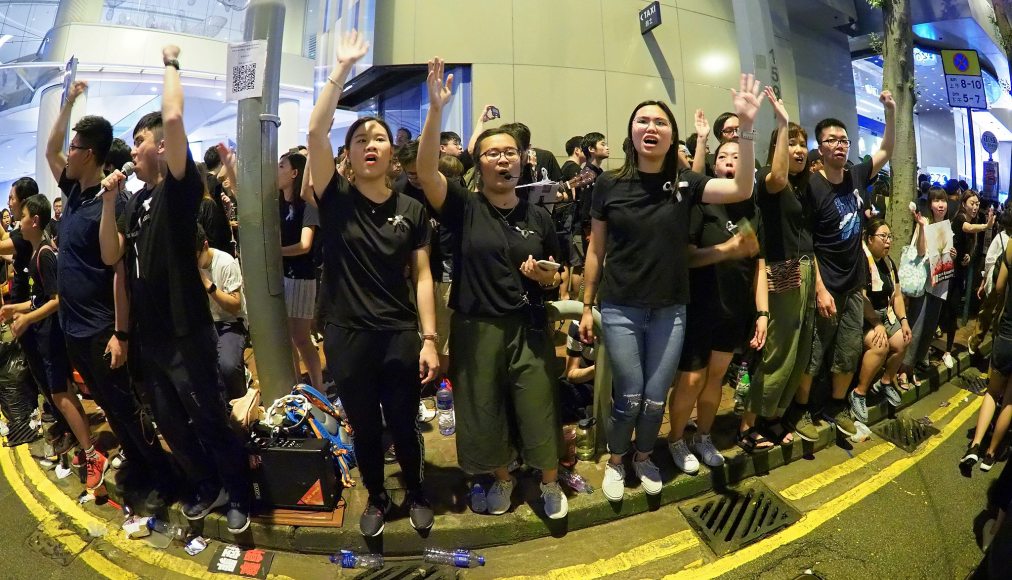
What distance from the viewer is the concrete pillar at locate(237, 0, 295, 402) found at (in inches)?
143

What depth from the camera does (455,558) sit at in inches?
111

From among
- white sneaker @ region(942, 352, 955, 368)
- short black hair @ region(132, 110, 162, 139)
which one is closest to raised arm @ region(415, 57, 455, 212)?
short black hair @ region(132, 110, 162, 139)

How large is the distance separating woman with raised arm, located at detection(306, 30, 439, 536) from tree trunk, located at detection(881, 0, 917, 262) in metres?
5.87

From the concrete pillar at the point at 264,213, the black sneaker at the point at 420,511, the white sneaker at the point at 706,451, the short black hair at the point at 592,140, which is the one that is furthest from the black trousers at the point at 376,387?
the short black hair at the point at 592,140

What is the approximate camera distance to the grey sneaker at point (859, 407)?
429cm

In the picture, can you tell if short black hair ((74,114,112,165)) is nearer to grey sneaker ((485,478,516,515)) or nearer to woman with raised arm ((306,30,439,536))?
woman with raised arm ((306,30,439,536))

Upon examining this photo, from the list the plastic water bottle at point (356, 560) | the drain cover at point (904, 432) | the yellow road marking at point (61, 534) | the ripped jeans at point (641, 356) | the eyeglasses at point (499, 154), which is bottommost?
the yellow road marking at point (61, 534)

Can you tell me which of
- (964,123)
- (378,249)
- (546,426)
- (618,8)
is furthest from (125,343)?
(964,123)

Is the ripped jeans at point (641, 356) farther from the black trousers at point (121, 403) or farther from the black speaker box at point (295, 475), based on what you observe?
the black trousers at point (121, 403)

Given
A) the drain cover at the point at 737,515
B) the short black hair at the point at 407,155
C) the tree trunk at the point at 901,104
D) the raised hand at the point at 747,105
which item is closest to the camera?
the raised hand at the point at 747,105

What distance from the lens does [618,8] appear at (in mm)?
10008

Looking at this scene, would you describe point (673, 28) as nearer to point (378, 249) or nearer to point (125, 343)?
point (378, 249)

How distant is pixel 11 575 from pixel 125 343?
1446 mm

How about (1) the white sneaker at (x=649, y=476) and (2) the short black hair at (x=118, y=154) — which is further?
(2) the short black hair at (x=118, y=154)
